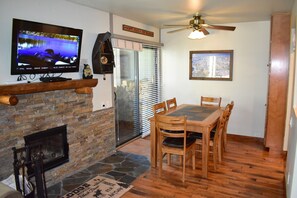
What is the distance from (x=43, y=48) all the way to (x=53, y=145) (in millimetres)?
1282

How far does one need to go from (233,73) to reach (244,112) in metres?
0.85

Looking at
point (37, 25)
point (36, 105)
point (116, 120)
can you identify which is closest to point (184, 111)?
point (116, 120)

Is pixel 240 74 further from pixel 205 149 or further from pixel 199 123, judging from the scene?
pixel 205 149

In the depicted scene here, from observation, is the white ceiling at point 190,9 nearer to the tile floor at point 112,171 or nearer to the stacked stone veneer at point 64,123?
the stacked stone veneer at point 64,123

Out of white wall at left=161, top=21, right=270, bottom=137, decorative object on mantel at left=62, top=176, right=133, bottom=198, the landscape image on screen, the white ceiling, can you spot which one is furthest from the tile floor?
the white ceiling

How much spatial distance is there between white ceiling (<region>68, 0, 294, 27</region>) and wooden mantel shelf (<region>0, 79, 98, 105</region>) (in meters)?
1.14

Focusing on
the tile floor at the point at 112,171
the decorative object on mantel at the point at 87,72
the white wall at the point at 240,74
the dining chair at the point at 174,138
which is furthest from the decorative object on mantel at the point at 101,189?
the white wall at the point at 240,74

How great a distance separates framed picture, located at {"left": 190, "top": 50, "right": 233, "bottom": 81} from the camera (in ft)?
16.2

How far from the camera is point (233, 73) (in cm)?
492

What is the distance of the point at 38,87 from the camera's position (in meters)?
2.66

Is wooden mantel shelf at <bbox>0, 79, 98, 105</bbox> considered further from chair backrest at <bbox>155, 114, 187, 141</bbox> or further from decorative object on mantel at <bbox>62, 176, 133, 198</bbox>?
decorative object on mantel at <bbox>62, 176, 133, 198</bbox>

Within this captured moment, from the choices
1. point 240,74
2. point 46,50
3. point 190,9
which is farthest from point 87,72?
point 240,74

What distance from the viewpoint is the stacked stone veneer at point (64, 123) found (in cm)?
259

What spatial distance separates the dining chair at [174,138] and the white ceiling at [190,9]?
164 centimetres
